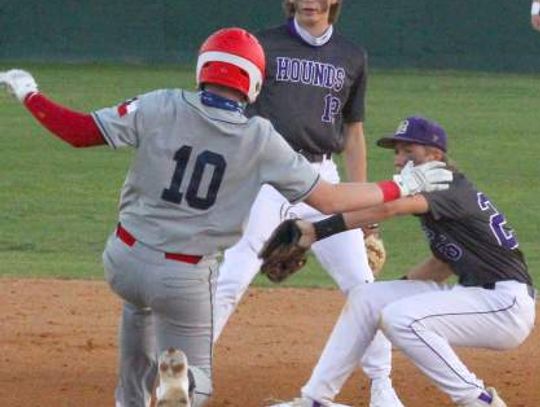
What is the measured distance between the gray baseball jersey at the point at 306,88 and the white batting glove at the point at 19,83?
1.79 metres

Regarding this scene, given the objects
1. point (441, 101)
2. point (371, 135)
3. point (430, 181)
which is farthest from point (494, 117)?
point (430, 181)

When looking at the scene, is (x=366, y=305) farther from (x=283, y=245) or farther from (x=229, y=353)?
(x=229, y=353)

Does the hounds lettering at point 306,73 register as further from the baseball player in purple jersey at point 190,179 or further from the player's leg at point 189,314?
the player's leg at point 189,314

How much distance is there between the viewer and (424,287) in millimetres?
6352

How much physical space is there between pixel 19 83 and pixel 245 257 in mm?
1743

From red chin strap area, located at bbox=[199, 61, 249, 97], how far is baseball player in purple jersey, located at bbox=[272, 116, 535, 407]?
3.10 feet

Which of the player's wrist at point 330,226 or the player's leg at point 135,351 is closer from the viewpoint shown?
the player's leg at point 135,351

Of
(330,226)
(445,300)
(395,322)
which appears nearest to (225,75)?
(330,226)

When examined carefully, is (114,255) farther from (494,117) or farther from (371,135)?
(494,117)

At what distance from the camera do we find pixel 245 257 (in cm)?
676

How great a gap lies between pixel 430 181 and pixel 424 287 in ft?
3.00

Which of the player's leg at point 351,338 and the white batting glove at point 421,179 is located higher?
the white batting glove at point 421,179

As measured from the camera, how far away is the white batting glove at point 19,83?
5309 millimetres

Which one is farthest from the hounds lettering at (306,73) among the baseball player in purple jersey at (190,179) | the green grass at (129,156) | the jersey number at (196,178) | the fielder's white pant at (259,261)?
the green grass at (129,156)
